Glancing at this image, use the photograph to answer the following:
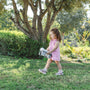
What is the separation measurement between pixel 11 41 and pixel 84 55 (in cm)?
512

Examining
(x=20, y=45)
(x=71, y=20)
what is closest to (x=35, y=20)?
(x=20, y=45)

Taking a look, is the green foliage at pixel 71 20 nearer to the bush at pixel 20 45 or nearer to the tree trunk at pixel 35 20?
the tree trunk at pixel 35 20

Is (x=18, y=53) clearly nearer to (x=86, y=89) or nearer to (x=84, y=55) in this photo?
(x=84, y=55)

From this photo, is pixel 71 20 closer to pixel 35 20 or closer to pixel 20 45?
pixel 35 20

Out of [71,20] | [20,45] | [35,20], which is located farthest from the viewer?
[71,20]

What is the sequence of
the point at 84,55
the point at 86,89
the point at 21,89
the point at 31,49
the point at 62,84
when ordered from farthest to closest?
the point at 84,55, the point at 31,49, the point at 62,84, the point at 86,89, the point at 21,89

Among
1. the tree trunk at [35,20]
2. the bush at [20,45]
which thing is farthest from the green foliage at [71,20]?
the bush at [20,45]

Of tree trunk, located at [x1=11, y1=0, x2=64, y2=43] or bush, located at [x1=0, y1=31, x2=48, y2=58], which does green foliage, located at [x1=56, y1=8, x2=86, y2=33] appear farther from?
bush, located at [x1=0, y1=31, x2=48, y2=58]

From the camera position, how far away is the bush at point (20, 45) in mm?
9898

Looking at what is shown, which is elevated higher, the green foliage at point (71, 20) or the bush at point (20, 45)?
the green foliage at point (71, 20)

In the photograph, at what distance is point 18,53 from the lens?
10141 millimetres

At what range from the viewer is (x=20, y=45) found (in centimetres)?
1002

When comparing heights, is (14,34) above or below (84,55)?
above

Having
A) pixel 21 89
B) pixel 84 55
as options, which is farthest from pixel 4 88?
Result: pixel 84 55
